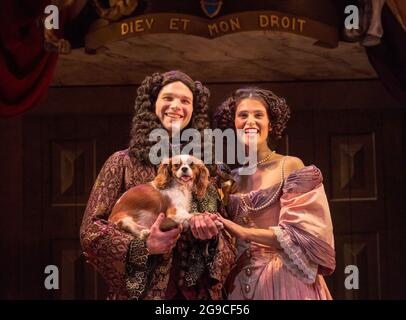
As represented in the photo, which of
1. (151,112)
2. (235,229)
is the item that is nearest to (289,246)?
(235,229)

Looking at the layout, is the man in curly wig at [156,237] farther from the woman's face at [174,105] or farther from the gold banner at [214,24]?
the gold banner at [214,24]

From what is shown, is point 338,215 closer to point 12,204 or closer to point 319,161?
point 319,161

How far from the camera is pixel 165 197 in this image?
2.14 m

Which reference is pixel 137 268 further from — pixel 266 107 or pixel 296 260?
pixel 266 107

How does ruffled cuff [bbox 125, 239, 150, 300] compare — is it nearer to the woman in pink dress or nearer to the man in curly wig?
the man in curly wig

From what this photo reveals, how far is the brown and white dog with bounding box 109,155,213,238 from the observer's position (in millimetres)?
2135

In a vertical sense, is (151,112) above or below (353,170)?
above

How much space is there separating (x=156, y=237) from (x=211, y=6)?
1711 millimetres

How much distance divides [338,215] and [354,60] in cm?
74

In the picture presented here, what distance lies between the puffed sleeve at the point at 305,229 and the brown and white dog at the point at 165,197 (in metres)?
0.29

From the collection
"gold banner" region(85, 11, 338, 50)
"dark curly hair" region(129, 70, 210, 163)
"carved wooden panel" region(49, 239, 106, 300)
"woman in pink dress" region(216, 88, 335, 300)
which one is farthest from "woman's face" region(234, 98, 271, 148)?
"carved wooden panel" region(49, 239, 106, 300)

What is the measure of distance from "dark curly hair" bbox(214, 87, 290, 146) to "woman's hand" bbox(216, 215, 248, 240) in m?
0.39

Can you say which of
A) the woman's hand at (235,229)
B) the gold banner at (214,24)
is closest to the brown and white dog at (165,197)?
the woman's hand at (235,229)
